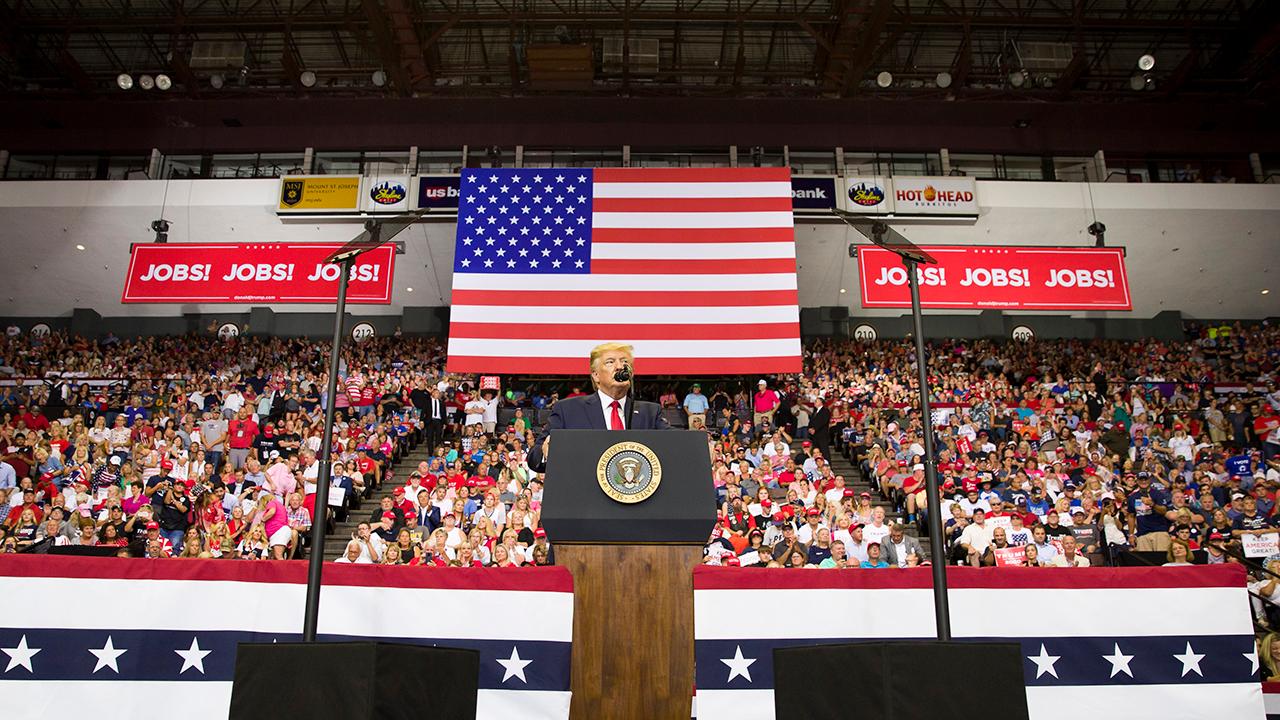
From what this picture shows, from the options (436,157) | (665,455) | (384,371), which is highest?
(436,157)

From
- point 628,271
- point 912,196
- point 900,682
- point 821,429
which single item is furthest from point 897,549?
point 912,196

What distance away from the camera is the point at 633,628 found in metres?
2.95

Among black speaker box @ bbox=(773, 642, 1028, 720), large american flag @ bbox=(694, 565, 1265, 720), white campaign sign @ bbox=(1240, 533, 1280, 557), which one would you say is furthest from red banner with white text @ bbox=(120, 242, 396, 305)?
white campaign sign @ bbox=(1240, 533, 1280, 557)

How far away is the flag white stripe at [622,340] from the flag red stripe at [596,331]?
8cm

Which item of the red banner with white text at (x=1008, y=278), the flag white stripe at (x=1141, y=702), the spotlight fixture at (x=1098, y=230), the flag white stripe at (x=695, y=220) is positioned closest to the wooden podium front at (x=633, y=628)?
the flag white stripe at (x=1141, y=702)

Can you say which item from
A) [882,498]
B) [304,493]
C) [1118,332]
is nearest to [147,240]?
[304,493]

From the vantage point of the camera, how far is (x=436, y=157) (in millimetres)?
17906

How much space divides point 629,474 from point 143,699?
3155mm

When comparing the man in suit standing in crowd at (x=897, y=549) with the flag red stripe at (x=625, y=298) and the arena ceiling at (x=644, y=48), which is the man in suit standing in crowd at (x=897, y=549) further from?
the arena ceiling at (x=644, y=48)

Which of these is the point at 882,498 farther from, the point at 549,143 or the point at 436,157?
the point at 436,157

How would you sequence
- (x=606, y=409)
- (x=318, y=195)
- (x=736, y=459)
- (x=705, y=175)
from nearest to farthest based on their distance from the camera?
(x=606, y=409) → (x=736, y=459) → (x=705, y=175) → (x=318, y=195)

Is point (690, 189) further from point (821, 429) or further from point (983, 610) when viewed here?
point (983, 610)

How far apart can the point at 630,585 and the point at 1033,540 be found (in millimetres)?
7257

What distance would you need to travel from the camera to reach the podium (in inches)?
114
